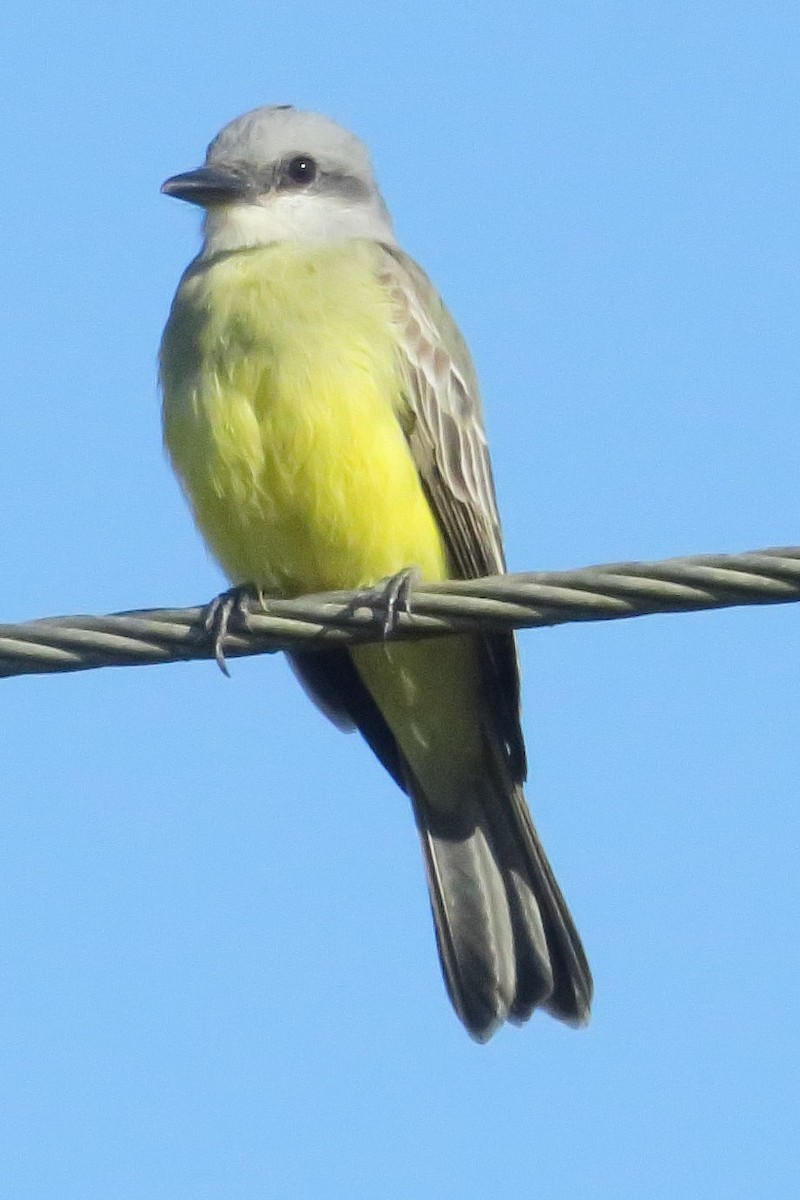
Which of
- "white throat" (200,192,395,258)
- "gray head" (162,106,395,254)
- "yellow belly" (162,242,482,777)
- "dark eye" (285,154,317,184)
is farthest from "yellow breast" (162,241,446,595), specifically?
"dark eye" (285,154,317,184)

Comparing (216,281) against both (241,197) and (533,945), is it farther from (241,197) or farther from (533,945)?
(533,945)

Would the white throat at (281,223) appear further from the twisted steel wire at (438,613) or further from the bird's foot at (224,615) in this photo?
the twisted steel wire at (438,613)

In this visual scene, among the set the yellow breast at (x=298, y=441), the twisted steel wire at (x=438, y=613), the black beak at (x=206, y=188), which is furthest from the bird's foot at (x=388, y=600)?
the black beak at (x=206, y=188)

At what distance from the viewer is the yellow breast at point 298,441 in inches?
238

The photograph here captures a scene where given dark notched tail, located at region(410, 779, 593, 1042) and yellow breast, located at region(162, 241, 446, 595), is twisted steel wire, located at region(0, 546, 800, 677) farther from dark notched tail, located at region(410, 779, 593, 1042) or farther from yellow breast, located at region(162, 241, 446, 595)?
dark notched tail, located at region(410, 779, 593, 1042)

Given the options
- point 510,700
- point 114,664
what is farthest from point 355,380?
point 114,664

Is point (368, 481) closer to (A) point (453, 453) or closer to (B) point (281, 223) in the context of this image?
(A) point (453, 453)

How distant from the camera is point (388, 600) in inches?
207

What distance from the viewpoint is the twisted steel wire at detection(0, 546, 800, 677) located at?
423cm

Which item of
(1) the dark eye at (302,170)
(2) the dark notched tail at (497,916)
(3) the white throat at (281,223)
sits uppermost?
(1) the dark eye at (302,170)

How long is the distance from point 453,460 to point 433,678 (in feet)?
2.36

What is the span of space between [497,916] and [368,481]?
1548 millimetres

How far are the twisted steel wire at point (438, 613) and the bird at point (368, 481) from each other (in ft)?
2.63

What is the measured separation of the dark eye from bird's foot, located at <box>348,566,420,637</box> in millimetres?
2211
